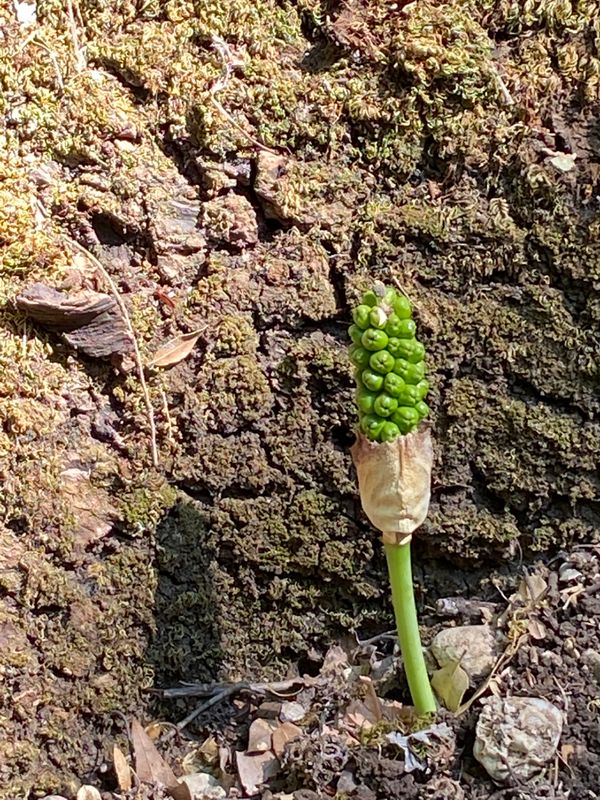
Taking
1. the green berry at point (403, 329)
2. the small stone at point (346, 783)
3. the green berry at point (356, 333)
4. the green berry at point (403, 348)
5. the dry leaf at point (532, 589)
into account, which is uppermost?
the green berry at point (403, 329)

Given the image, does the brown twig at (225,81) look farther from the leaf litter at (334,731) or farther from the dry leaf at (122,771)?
the dry leaf at (122,771)

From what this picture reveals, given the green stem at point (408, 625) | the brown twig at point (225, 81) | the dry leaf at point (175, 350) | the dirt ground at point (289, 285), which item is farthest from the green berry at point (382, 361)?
the brown twig at point (225, 81)

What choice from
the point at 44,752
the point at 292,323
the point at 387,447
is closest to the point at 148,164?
the point at 292,323

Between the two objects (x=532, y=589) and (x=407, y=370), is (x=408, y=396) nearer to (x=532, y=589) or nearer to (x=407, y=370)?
(x=407, y=370)

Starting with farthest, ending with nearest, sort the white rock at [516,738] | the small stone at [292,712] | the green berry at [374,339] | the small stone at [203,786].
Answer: the small stone at [292,712] → the small stone at [203,786] → the white rock at [516,738] → the green berry at [374,339]

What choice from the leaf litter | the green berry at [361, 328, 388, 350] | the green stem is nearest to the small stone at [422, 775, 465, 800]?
the leaf litter

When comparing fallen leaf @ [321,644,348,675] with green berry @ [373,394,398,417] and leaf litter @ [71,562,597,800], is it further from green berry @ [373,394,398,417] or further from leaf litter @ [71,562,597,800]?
green berry @ [373,394,398,417]

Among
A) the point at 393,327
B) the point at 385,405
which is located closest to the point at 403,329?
the point at 393,327
